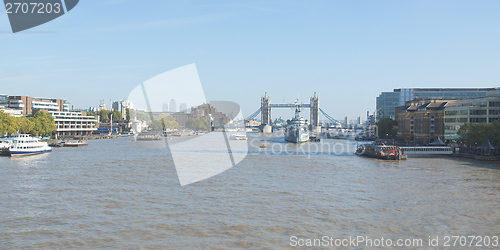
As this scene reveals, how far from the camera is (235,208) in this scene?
1895 centimetres

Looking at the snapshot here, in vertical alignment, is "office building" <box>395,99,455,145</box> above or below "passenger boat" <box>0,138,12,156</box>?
above

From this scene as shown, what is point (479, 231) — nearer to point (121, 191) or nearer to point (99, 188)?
point (121, 191)

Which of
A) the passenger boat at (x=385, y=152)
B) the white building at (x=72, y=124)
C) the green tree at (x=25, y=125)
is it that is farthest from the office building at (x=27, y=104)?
the passenger boat at (x=385, y=152)

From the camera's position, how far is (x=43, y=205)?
19.1 meters

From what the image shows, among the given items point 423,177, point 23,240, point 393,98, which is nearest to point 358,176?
point 423,177

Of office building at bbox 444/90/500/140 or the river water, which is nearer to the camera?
the river water

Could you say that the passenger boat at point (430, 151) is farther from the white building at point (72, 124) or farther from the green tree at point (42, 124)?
the white building at point (72, 124)

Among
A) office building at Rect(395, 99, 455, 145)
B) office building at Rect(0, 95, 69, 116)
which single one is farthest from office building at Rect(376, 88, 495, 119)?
office building at Rect(0, 95, 69, 116)

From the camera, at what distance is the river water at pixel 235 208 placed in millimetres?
14891

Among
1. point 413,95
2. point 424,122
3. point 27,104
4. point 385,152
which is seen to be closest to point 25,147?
point 385,152

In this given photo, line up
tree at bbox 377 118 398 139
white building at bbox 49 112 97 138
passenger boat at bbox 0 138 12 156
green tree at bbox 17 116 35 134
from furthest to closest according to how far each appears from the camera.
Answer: white building at bbox 49 112 97 138
tree at bbox 377 118 398 139
green tree at bbox 17 116 35 134
passenger boat at bbox 0 138 12 156

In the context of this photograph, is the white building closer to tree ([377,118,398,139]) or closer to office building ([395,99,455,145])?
tree ([377,118,398,139])

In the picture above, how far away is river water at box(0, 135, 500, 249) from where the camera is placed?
48.9 feet

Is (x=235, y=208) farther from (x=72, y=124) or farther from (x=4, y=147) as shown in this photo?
(x=72, y=124)
